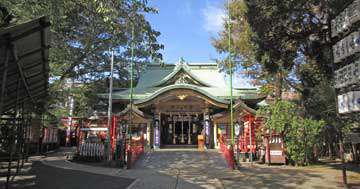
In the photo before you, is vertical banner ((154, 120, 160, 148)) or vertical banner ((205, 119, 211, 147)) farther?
vertical banner ((154, 120, 160, 148))

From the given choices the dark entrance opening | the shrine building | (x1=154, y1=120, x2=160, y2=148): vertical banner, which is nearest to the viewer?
the shrine building

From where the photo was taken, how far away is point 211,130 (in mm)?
27234

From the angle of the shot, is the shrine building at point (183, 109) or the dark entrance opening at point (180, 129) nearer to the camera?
the shrine building at point (183, 109)

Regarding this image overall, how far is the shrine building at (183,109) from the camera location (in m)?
25.7

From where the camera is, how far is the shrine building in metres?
25.7

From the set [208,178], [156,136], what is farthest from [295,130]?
[156,136]

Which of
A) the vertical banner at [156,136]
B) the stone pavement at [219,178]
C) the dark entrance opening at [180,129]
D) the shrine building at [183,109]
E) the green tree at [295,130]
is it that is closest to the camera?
the stone pavement at [219,178]

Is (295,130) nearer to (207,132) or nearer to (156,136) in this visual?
(207,132)

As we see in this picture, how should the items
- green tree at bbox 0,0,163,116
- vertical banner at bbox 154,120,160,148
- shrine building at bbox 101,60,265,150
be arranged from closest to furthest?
green tree at bbox 0,0,163,116 → shrine building at bbox 101,60,265,150 → vertical banner at bbox 154,120,160,148

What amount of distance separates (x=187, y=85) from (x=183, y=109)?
2972 millimetres

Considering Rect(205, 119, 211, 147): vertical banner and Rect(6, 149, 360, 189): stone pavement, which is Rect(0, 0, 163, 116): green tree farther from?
Rect(205, 119, 211, 147): vertical banner

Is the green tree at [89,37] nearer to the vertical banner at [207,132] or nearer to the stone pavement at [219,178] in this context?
the stone pavement at [219,178]

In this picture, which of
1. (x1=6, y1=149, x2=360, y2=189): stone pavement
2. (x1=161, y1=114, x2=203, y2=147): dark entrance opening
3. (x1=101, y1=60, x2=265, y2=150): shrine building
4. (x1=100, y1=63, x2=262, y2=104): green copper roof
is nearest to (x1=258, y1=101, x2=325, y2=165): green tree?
(x1=6, y1=149, x2=360, y2=189): stone pavement

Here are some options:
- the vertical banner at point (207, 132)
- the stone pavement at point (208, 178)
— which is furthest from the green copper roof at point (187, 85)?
the stone pavement at point (208, 178)
